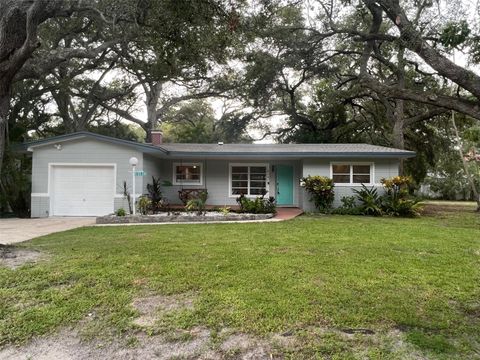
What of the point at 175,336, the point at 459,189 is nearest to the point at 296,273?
the point at 175,336

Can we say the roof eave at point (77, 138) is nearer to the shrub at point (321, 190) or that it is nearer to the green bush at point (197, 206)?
A: the green bush at point (197, 206)

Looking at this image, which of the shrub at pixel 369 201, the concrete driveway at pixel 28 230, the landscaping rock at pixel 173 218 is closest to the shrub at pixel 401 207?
the shrub at pixel 369 201

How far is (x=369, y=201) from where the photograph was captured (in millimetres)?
12570

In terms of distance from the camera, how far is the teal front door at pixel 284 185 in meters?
15.4

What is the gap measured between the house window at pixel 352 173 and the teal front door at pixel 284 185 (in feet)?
7.65

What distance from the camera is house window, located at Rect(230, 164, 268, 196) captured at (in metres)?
15.3

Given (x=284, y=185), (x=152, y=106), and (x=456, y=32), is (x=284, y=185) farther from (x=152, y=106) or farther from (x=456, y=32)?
(x=152, y=106)

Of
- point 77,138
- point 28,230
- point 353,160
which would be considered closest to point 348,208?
point 353,160

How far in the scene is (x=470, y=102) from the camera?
3.83 m

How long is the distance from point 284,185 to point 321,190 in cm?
288

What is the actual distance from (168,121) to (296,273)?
26.9 m

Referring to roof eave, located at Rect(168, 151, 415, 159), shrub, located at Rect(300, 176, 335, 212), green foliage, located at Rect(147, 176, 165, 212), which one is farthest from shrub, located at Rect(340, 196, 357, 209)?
green foliage, located at Rect(147, 176, 165, 212)

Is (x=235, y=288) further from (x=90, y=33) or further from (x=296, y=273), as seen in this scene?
(x=90, y=33)

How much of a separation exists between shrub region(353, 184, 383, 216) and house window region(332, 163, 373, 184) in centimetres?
41
